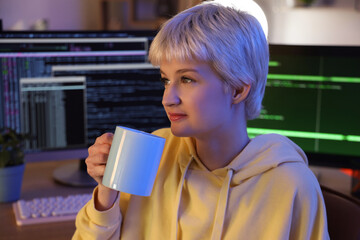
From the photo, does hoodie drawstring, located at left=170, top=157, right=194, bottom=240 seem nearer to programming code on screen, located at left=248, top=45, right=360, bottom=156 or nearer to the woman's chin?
the woman's chin

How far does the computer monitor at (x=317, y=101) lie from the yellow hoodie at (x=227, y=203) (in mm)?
444

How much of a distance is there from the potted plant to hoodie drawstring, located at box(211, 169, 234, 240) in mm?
653

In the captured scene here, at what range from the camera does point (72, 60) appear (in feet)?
4.63

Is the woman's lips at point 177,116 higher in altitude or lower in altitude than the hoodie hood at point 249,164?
higher

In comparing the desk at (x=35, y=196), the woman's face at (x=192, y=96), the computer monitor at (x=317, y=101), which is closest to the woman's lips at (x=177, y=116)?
the woman's face at (x=192, y=96)

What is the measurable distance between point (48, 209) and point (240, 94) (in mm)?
612

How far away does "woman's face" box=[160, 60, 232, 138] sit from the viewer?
84 cm

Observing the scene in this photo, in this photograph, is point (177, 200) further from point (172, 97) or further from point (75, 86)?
point (75, 86)

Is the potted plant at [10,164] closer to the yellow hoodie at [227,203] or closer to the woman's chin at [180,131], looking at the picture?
the yellow hoodie at [227,203]

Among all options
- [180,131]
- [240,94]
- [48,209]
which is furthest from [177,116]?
[48,209]

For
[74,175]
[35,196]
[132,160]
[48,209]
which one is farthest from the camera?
[74,175]

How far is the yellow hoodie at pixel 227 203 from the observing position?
87 centimetres

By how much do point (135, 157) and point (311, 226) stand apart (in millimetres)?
339

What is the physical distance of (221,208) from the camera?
90 centimetres
